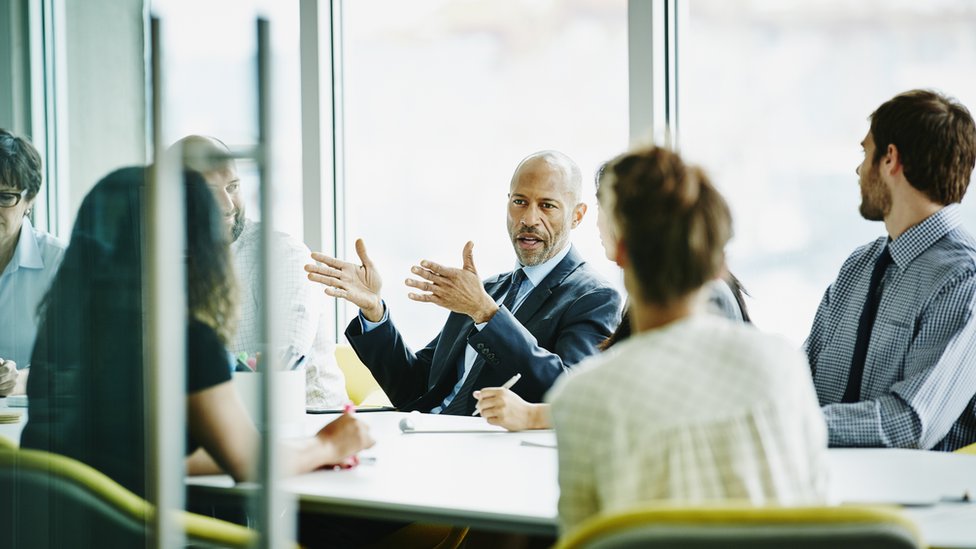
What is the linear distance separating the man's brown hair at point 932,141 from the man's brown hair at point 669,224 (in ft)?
4.45

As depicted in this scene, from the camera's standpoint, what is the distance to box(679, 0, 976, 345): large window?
3.79 m

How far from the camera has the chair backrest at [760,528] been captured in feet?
3.66

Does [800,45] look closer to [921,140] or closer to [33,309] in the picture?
[921,140]

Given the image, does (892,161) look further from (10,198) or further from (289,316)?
(10,198)

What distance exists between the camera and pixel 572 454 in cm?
131

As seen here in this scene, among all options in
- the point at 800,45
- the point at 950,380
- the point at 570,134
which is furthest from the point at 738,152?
the point at 950,380

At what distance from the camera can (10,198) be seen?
1.62 metres

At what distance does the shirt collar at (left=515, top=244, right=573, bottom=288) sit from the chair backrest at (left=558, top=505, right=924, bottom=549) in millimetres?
2077

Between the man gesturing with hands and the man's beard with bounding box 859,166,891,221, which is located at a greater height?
the man's beard with bounding box 859,166,891,221

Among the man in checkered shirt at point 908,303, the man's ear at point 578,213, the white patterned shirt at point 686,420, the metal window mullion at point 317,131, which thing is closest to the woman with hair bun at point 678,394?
the white patterned shirt at point 686,420

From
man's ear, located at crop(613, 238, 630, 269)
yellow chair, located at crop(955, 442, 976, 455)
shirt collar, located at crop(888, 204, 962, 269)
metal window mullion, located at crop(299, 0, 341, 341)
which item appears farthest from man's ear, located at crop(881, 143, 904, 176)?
metal window mullion, located at crop(299, 0, 341, 341)

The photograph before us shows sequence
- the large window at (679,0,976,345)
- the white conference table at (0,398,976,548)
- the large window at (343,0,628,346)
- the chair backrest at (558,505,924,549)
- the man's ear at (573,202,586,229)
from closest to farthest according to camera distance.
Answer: the chair backrest at (558,505,924,549) → the white conference table at (0,398,976,548) → the man's ear at (573,202,586,229) → the large window at (679,0,976,345) → the large window at (343,0,628,346)

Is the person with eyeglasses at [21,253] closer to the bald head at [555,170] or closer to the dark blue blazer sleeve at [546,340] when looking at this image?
the dark blue blazer sleeve at [546,340]

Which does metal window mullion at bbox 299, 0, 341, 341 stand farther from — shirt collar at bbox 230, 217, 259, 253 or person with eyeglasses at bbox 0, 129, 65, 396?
shirt collar at bbox 230, 217, 259, 253
